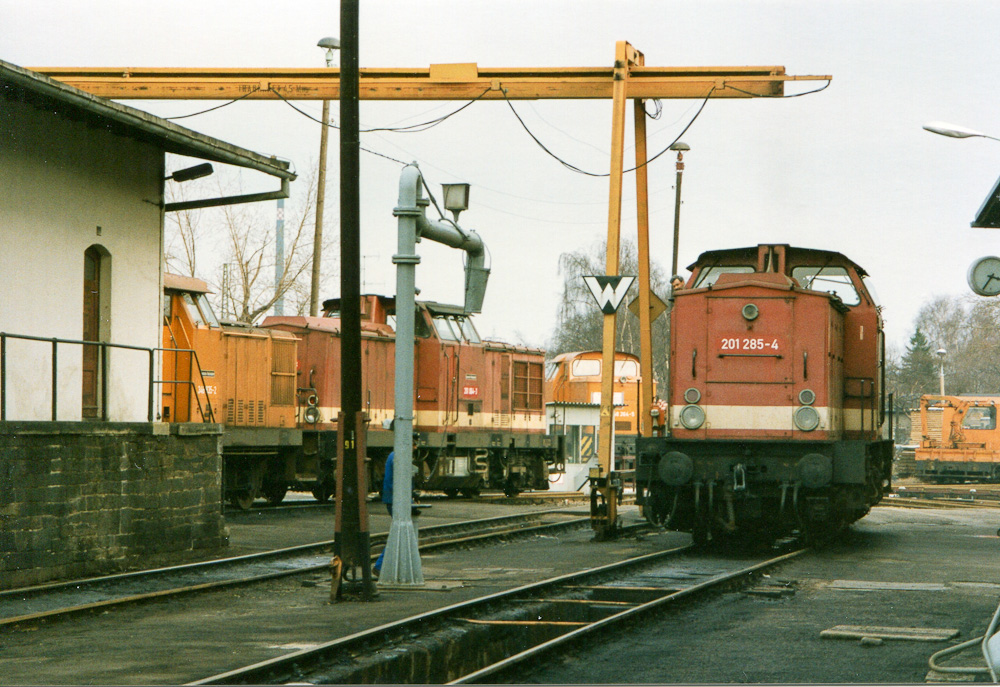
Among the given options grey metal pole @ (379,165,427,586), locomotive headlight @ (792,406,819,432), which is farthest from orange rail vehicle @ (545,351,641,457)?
grey metal pole @ (379,165,427,586)

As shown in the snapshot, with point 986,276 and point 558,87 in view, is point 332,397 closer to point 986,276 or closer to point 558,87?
point 558,87

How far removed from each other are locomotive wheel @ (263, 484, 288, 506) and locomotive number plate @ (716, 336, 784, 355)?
997 centimetres

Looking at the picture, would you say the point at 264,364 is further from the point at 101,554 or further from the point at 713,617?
the point at 713,617

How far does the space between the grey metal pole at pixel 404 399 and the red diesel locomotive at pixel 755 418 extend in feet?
11.3

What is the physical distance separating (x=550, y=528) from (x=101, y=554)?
287 inches

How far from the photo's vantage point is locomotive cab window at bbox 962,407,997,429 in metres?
35.4

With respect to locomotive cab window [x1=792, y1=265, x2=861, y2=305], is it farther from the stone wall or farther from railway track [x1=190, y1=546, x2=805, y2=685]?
the stone wall

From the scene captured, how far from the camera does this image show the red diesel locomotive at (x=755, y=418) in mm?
13023

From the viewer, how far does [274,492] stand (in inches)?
822

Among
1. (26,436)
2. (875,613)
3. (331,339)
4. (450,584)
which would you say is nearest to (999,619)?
(875,613)

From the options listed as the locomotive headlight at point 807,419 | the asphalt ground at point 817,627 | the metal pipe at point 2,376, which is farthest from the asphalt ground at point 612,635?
the metal pipe at point 2,376

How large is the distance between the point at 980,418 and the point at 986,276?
85.9ft

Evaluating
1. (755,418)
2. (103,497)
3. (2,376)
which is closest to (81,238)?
(2,376)

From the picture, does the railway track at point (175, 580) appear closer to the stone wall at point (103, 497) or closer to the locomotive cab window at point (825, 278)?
the stone wall at point (103, 497)
